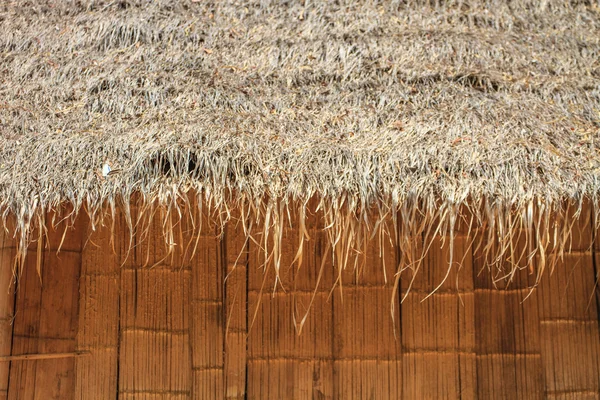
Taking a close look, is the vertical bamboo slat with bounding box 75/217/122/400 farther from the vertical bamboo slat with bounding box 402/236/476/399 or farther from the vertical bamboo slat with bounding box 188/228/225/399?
the vertical bamboo slat with bounding box 402/236/476/399

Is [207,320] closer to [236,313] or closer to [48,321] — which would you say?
[236,313]

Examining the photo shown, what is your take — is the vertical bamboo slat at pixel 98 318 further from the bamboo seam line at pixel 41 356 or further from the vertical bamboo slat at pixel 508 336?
the vertical bamboo slat at pixel 508 336

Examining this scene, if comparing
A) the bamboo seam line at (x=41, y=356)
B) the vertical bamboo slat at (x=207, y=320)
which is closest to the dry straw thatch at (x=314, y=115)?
the vertical bamboo slat at (x=207, y=320)

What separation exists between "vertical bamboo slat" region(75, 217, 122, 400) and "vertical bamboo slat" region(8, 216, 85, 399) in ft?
0.12

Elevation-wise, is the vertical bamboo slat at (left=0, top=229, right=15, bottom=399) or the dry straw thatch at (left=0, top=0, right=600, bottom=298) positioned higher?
the dry straw thatch at (left=0, top=0, right=600, bottom=298)

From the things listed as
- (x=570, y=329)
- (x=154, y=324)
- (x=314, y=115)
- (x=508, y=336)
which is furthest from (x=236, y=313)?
(x=570, y=329)

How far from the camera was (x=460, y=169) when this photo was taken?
223 centimetres

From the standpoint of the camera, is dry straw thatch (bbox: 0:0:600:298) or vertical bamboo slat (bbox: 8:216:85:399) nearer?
dry straw thatch (bbox: 0:0:600:298)

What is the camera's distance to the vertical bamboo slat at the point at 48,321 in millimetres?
2732

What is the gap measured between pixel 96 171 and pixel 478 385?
1.77 meters

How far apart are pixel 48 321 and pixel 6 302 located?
0.63ft

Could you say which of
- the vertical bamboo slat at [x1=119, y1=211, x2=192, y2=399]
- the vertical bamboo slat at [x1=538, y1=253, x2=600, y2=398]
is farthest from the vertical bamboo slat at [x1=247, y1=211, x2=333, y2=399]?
the vertical bamboo slat at [x1=538, y1=253, x2=600, y2=398]

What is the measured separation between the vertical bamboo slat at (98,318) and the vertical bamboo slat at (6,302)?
28 centimetres

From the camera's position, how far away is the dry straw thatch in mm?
2213
